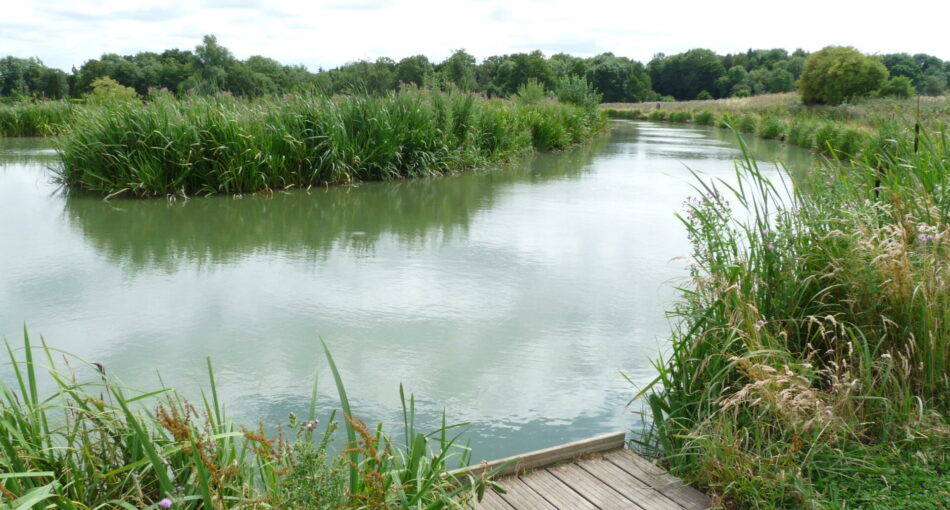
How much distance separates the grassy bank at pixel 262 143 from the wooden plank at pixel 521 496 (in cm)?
621

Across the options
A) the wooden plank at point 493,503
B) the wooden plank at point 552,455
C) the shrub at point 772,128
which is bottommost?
the wooden plank at point 493,503

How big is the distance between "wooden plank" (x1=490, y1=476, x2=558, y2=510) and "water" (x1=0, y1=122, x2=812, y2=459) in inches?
10.8

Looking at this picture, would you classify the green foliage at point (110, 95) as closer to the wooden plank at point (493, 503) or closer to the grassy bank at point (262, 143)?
the grassy bank at point (262, 143)

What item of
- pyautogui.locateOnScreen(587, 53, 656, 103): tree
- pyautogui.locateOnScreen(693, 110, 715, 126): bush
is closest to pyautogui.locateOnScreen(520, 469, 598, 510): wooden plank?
pyautogui.locateOnScreen(693, 110, 715, 126): bush

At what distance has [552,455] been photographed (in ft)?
7.95

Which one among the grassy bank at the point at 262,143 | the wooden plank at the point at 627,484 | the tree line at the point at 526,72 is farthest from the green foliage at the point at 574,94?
the wooden plank at the point at 627,484

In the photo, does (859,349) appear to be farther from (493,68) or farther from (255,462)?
(493,68)

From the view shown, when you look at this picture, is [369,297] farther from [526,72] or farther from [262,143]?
[526,72]

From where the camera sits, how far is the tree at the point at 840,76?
1042 inches

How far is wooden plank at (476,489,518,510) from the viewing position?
215 centimetres

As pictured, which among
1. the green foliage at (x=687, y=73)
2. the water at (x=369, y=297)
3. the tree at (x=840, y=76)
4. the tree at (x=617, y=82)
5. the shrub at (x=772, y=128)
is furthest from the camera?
the green foliage at (x=687, y=73)

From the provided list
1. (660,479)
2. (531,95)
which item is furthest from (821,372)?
(531,95)

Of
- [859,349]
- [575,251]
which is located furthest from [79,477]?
[575,251]

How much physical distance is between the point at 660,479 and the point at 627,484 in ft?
0.39
